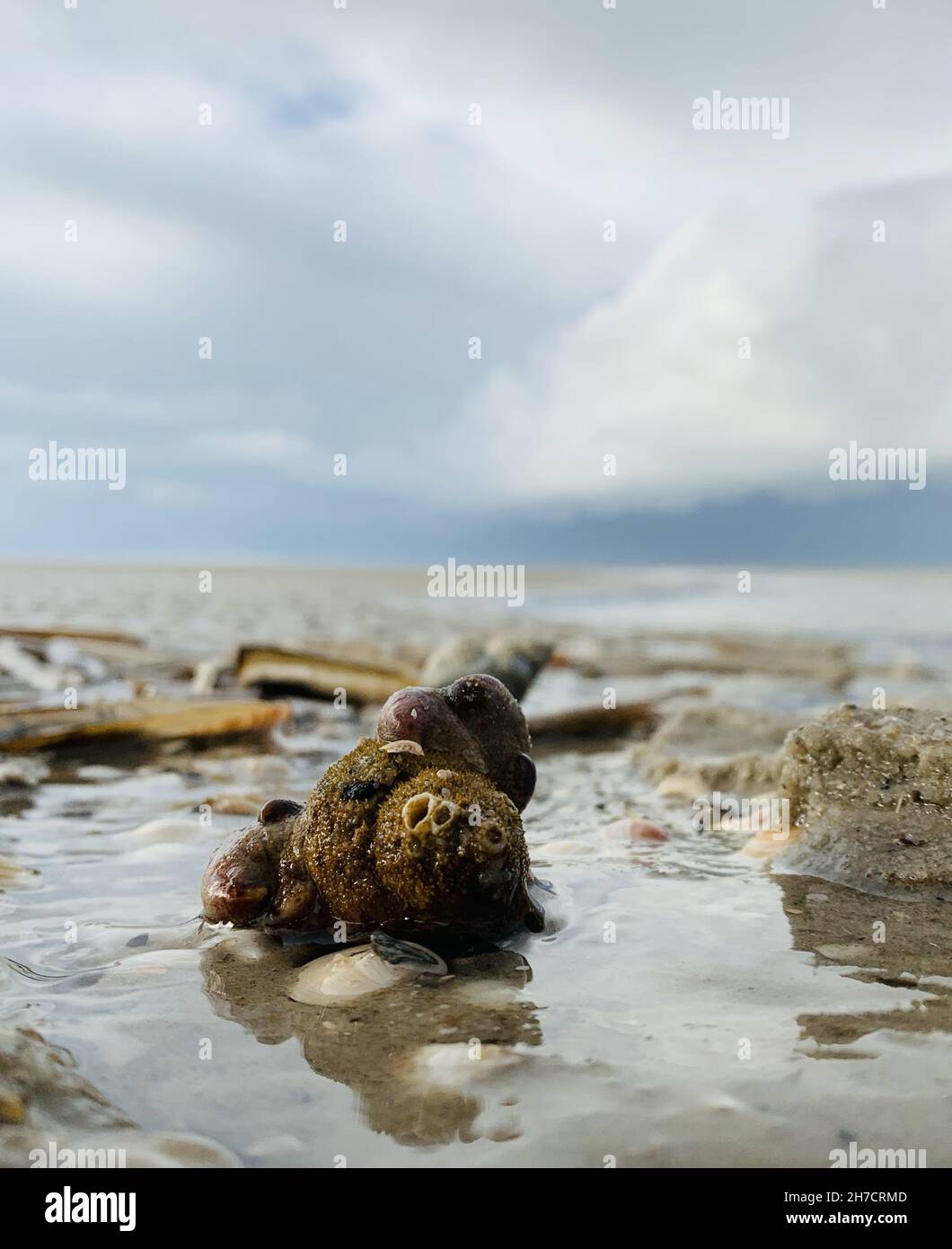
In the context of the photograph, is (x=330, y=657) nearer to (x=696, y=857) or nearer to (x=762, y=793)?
(x=762, y=793)

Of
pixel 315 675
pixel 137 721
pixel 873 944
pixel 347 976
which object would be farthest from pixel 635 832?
pixel 315 675

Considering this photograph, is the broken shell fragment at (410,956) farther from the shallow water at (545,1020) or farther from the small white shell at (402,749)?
the small white shell at (402,749)

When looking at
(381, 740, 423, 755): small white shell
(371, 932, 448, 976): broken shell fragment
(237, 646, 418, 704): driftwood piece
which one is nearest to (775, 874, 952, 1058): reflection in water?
(371, 932, 448, 976): broken shell fragment

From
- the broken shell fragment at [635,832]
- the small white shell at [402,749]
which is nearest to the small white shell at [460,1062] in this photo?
the small white shell at [402,749]

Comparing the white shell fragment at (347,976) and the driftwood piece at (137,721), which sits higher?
the driftwood piece at (137,721)
